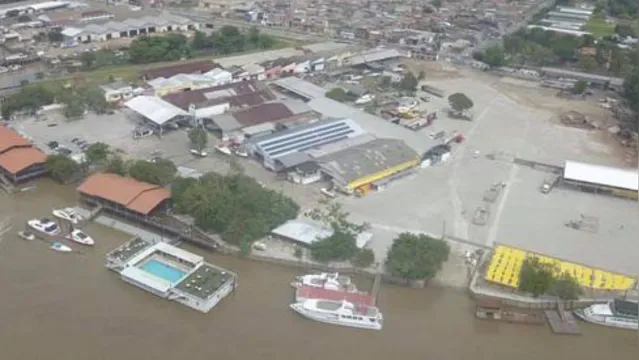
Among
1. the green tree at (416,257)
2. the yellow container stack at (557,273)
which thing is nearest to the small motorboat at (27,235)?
the green tree at (416,257)

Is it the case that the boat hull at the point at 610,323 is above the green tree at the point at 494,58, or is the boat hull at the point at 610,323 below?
below

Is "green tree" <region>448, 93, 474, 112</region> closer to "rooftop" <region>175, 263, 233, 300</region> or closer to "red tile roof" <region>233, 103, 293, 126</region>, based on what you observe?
"red tile roof" <region>233, 103, 293, 126</region>

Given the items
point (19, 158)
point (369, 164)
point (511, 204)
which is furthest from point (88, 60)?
point (511, 204)

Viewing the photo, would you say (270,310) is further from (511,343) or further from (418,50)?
(418,50)

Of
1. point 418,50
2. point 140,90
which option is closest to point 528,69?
point 418,50

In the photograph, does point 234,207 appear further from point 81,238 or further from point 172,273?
point 81,238

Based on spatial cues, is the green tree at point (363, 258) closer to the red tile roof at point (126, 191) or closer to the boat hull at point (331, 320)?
the boat hull at point (331, 320)
